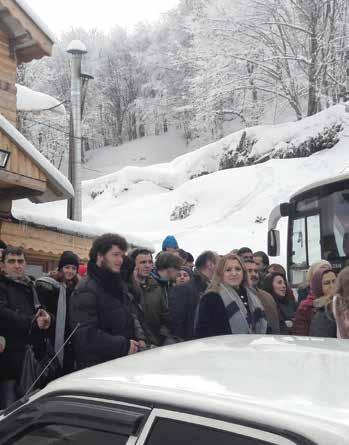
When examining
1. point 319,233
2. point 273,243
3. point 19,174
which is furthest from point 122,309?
point 273,243

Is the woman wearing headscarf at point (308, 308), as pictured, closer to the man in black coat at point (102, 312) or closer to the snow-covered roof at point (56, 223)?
the man in black coat at point (102, 312)

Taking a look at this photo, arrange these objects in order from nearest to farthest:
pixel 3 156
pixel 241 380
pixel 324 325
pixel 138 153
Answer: pixel 241 380 → pixel 324 325 → pixel 3 156 → pixel 138 153

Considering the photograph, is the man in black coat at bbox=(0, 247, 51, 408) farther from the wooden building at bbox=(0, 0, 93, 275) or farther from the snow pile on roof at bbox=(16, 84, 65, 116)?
the snow pile on roof at bbox=(16, 84, 65, 116)

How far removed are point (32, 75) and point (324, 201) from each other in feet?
140

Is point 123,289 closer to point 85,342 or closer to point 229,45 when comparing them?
point 85,342

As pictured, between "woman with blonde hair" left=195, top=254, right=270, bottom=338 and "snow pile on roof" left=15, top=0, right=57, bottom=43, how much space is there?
7660 mm

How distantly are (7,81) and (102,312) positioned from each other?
312 inches

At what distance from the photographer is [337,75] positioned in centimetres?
2930

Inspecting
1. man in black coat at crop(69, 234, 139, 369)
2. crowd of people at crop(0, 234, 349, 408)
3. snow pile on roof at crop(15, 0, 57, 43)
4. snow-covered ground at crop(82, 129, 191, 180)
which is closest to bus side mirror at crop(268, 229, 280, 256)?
crowd of people at crop(0, 234, 349, 408)

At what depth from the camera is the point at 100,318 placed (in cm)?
392

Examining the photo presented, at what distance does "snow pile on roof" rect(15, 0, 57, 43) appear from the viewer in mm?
9948

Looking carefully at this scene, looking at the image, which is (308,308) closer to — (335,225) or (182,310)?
(182,310)

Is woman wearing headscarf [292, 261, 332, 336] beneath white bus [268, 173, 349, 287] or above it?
beneath

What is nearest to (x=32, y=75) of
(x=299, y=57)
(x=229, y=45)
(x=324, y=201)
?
(x=229, y=45)
